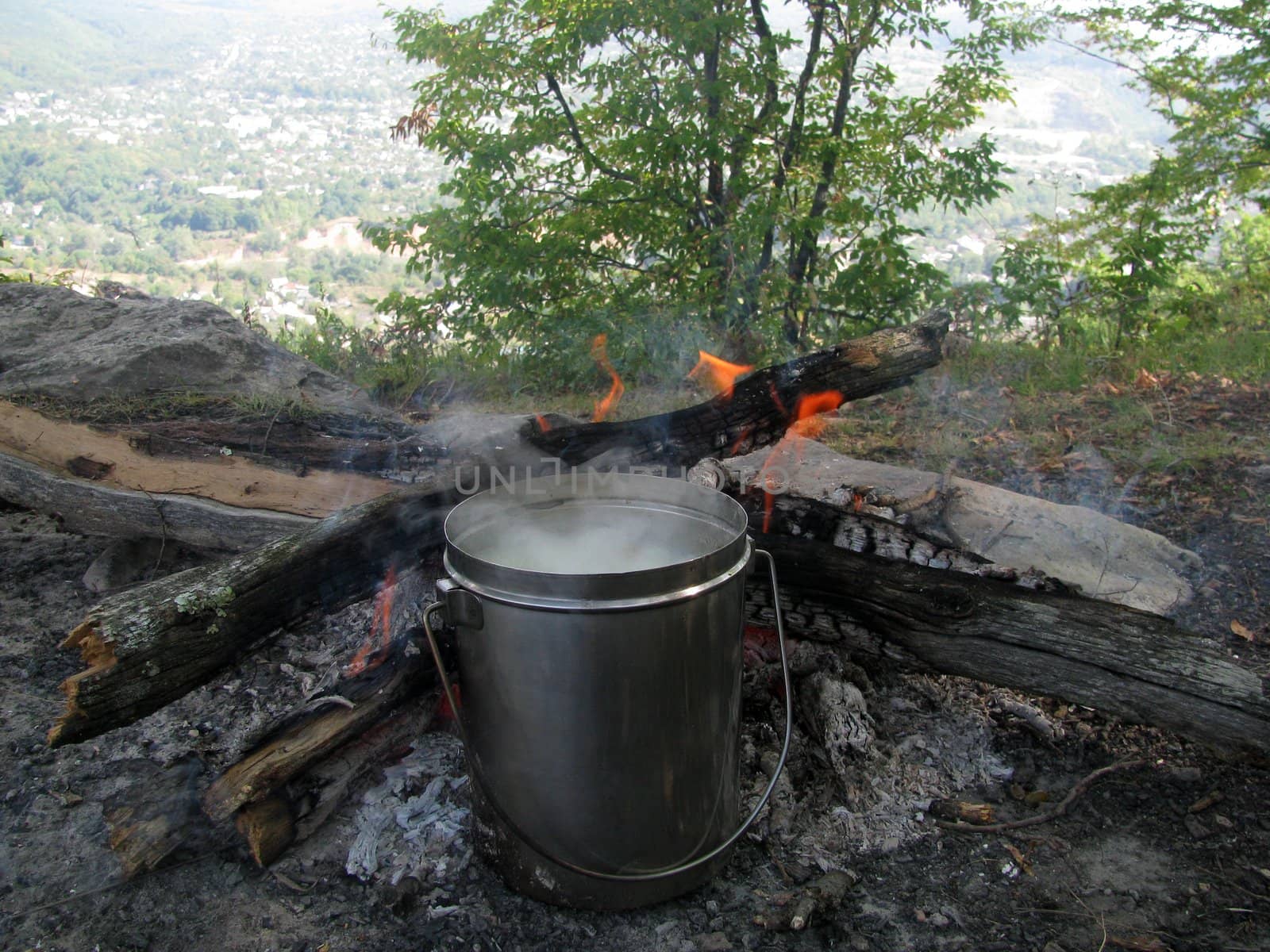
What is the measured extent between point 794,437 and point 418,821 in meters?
3.16

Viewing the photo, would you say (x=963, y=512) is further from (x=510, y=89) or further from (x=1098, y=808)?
(x=510, y=89)

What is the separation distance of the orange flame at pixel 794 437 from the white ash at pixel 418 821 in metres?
1.38

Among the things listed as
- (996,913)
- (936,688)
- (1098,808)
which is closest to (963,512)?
(936,688)

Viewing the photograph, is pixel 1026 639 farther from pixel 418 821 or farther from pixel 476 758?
pixel 418 821

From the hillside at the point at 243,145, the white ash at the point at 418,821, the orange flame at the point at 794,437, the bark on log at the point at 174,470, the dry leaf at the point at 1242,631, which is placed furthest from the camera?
the hillside at the point at 243,145

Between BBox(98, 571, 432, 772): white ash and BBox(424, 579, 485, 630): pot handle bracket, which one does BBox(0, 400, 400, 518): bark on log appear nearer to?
BBox(98, 571, 432, 772): white ash

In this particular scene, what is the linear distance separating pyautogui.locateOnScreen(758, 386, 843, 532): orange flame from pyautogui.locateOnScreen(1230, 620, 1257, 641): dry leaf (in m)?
1.82

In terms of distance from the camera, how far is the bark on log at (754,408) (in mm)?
3316

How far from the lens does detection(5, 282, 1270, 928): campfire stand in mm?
2217

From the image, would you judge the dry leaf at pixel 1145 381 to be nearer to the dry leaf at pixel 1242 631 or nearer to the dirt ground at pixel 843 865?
the dry leaf at pixel 1242 631

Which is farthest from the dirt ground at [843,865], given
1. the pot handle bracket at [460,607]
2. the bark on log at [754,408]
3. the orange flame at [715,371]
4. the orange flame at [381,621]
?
the orange flame at [715,371]

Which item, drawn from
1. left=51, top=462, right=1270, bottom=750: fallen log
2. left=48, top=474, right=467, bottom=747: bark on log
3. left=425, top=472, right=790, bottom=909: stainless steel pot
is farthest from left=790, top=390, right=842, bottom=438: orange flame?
left=48, top=474, right=467, bottom=747: bark on log

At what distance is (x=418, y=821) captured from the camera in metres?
2.40

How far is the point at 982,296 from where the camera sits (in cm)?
677
